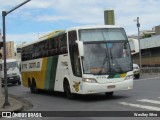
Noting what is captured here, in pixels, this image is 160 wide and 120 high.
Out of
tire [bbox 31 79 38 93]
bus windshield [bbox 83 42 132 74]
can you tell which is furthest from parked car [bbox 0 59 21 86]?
bus windshield [bbox 83 42 132 74]

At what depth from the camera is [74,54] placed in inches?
754

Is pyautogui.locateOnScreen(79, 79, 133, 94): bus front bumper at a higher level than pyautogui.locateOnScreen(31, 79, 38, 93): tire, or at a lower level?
higher

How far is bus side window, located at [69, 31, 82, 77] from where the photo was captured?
61.6 feet

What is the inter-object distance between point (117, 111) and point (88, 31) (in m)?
5.61

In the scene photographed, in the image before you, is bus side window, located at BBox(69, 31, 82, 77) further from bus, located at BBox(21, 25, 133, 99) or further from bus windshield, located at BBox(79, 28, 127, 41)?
bus windshield, located at BBox(79, 28, 127, 41)

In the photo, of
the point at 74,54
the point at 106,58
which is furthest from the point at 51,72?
the point at 106,58

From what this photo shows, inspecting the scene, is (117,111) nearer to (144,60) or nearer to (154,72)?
(154,72)

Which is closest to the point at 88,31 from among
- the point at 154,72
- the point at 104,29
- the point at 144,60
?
the point at 104,29

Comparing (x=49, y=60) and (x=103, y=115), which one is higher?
(x=49, y=60)

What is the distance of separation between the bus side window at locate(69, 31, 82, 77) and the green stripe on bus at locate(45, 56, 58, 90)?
98.7 inches

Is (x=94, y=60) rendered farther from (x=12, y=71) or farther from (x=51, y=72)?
(x=12, y=71)

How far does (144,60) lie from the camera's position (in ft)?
233

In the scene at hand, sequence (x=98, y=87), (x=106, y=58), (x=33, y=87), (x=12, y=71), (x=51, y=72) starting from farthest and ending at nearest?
(x=12, y=71) → (x=33, y=87) → (x=51, y=72) → (x=106, y=58) → (x=98, y=87)

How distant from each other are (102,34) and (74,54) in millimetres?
1485
